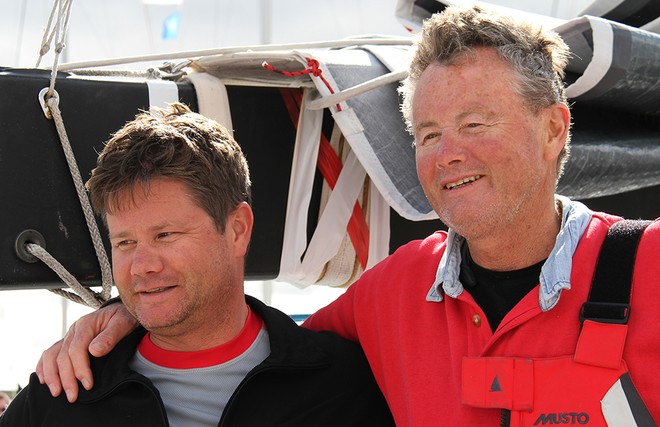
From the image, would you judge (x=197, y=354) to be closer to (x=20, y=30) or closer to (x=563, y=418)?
(x=563, y=418)

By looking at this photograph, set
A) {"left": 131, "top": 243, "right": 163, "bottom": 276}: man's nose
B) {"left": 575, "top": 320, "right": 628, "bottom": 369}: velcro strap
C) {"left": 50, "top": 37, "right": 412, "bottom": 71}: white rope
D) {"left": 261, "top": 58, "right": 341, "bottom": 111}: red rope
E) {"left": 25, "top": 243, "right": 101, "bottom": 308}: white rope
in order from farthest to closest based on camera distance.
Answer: {"left": 50, "top": 37, "right": 412, "bottom": 71}: white rope → {"left": 261, "top": 58, "right": 341, "bottom": 111}: red rope → {"left": 25, "top": 243, "right": 101, "bottom": 308}: white rope → {"left": 131, "top": 243, "right": 163, "bottom": 276}: man's nose → {"left": 575, "top": 320, "right": 628, "bottom": 369}: velcro strap

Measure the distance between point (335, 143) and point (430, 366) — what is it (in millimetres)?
731

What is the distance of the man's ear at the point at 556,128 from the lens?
5.69ft

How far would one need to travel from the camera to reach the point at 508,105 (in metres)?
1.69

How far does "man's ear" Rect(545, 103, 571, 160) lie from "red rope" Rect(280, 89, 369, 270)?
0.66m

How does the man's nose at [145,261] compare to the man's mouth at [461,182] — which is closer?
the man's mouth at [461,182]

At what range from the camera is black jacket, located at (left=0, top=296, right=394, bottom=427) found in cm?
177

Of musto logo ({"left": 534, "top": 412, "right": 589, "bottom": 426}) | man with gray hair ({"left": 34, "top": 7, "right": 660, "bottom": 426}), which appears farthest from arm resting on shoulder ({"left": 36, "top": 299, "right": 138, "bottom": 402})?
musto logo ({"left": 534, "top": 412, "right": 589, "bottom": 426})

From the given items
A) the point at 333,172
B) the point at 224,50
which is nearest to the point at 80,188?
the point at 224,50

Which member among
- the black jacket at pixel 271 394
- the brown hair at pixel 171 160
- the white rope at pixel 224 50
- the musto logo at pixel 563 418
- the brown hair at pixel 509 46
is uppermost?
the brown hair at pixel 509 46

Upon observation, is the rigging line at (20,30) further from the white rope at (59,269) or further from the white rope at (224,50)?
the white rope at (59,269)

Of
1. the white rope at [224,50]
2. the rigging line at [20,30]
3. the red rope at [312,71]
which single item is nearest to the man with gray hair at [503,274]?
the red rope at [312,71]

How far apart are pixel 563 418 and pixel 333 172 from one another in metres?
0.94

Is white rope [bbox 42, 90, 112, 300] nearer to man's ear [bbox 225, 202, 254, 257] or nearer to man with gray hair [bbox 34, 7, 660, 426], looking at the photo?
man with gray hair [bbox 34, 7, 660, 426]
